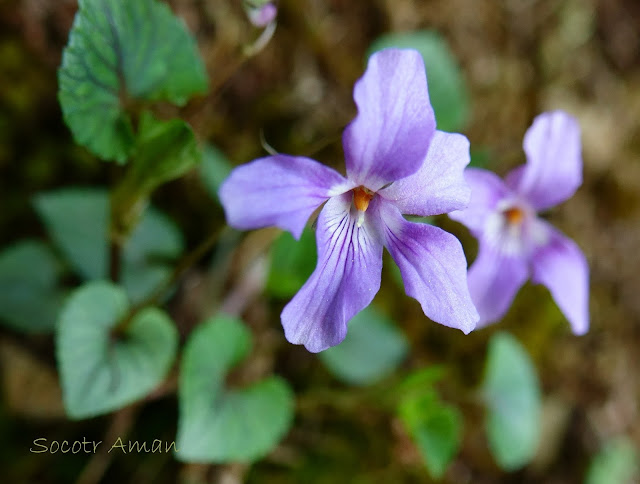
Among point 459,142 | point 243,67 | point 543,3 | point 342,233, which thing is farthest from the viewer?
point 543,3

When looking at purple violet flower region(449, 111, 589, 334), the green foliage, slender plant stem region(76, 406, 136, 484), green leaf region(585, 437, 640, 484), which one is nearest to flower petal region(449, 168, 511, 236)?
purple violet flower region(449, 111, 589, 334)

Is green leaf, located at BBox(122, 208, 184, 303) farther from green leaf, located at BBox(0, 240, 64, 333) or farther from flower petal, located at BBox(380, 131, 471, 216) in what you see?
flower petal, located at BBox(380, 131, 471, 216)

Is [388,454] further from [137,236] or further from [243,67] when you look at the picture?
[243,67]

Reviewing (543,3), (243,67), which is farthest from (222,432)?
(543,3)

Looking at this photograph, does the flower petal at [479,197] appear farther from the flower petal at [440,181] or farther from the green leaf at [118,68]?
the green leaf at [118,68]

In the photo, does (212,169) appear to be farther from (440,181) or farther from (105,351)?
(440,181)

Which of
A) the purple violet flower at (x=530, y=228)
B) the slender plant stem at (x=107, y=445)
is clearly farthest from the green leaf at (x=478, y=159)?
the slender plant stem at (x=107, y=445)
